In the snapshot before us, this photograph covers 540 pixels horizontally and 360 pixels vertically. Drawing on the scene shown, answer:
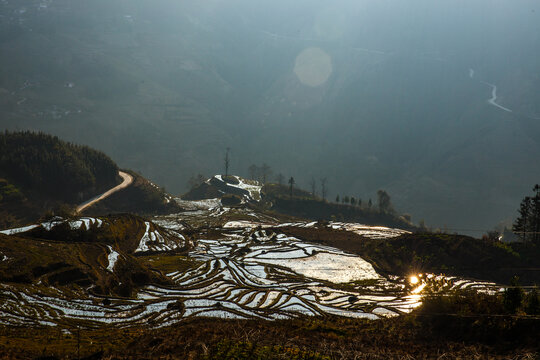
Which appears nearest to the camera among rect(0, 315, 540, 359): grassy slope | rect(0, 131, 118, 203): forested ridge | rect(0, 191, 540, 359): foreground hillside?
rect(0, 315, 540, 359): grassy slope

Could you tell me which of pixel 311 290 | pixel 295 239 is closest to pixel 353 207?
pixel 295 239

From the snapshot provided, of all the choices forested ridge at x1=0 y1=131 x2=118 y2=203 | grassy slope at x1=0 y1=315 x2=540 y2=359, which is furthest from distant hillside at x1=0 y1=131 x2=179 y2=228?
grassy slope at x1=0 y1=315 x2=540 y2=359

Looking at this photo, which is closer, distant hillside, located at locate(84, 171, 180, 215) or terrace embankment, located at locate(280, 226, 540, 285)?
terrace embankment, located at locate(280, 226, 540, 285)

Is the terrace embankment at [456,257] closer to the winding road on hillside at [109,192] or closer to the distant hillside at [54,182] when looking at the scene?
the distant hillside at [54,182]

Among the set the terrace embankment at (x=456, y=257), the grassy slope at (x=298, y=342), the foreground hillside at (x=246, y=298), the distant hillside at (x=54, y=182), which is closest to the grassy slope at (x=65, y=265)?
the foreground hillside at (x=246, y=298)

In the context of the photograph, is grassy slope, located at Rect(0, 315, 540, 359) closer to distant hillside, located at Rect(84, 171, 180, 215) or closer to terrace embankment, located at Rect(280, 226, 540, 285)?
terrace embankment, located at Rect(280, 226, 540, 285)

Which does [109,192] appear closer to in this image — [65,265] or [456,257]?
[65,265]
